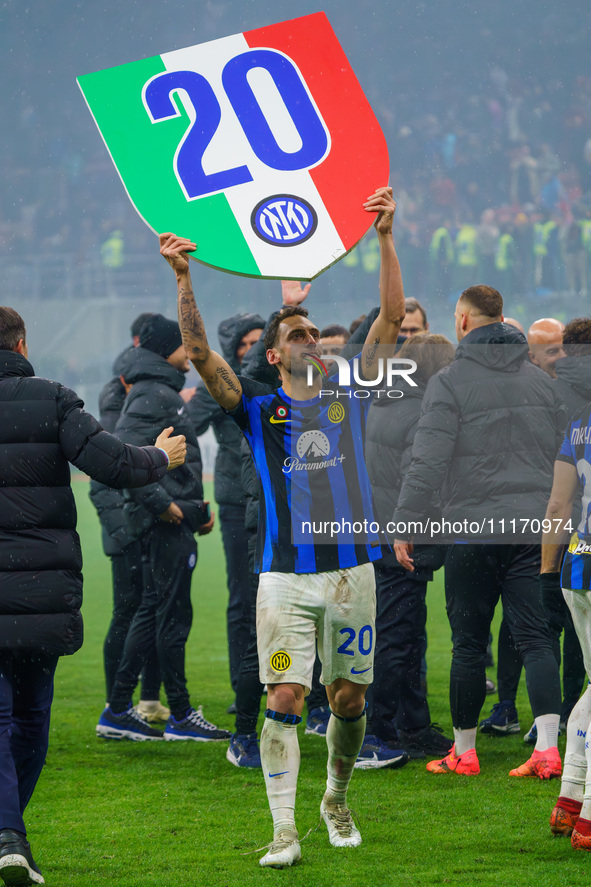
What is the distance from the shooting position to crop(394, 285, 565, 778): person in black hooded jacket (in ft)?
13.3

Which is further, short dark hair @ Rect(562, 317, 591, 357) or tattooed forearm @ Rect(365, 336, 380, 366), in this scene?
short dark hair @ Rect(562, 317, 591, 357)

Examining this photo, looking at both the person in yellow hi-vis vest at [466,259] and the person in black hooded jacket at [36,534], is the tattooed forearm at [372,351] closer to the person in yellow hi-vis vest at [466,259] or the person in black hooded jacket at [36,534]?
the person in black hooded jacket at [36,534]

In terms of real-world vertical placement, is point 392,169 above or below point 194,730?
above

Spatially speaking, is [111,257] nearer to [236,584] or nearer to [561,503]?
[236,584]

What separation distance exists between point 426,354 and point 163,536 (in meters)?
1.52

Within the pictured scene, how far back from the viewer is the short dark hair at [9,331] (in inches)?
127

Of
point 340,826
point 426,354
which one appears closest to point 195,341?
point 426,354

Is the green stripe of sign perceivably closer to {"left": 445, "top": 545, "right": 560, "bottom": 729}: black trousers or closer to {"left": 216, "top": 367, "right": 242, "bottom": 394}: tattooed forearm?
{"left": 216, "top": 367, "right": 242, "bottom": 394}: tattooed forearm

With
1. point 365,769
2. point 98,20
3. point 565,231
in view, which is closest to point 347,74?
point 365,769

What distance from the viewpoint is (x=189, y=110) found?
360 centimetres

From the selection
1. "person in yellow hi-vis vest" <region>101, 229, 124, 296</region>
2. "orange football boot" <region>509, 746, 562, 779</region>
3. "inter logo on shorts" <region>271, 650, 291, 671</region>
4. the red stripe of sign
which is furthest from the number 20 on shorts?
"person in yellow hi-vis vest" <region>101, 229, 124, 296</region>

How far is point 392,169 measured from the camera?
23.9 m

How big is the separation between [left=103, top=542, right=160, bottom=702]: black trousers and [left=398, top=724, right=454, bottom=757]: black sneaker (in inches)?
56.0

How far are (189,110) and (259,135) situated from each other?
26 centimetres
